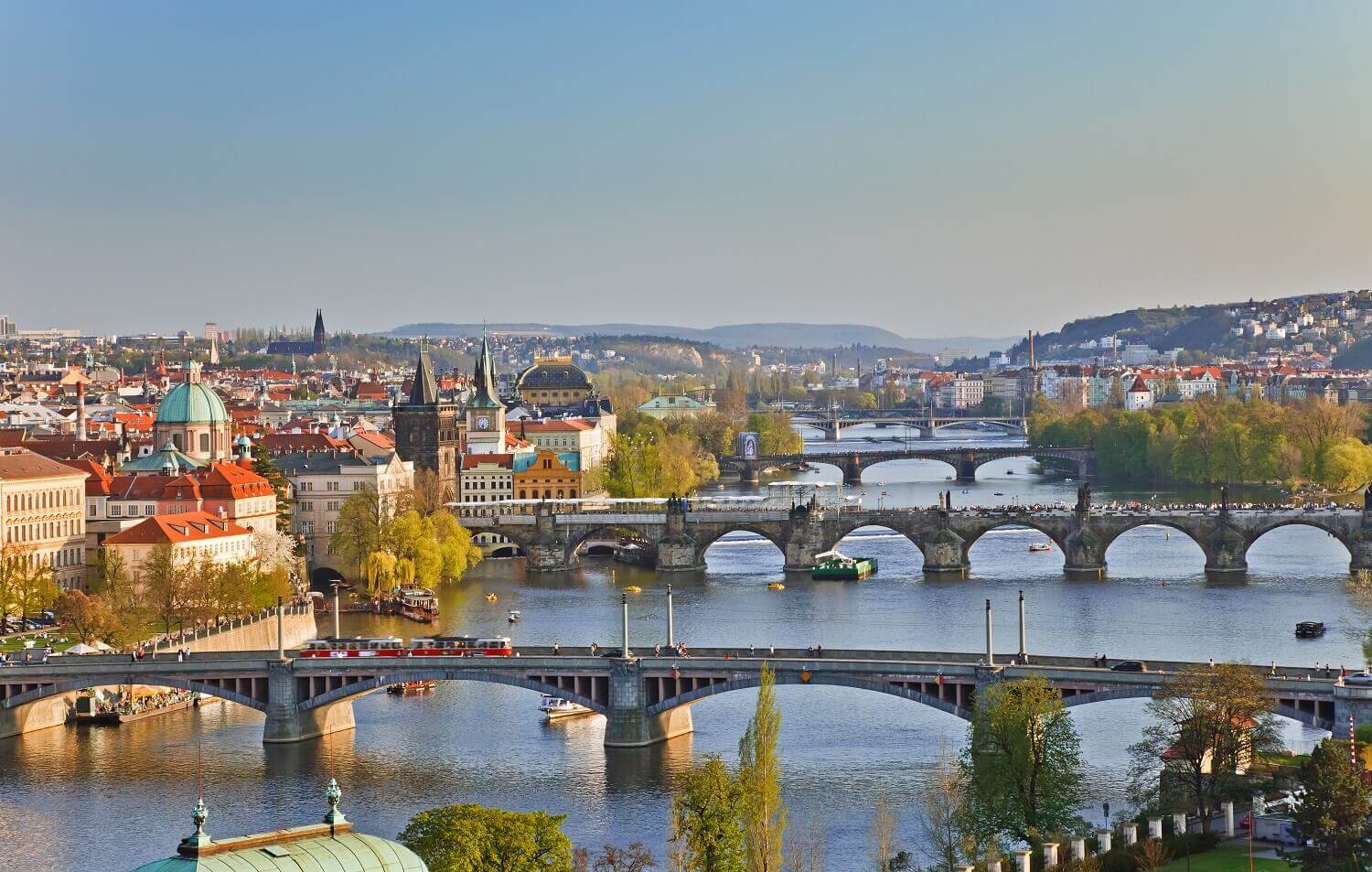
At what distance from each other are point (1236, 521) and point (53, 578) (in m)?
33.5

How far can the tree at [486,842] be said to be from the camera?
83.9 feet

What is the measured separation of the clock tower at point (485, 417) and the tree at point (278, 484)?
672 inches

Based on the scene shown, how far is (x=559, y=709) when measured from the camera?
44.6 m

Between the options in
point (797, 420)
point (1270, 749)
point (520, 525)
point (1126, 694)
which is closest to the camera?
point (1270, 749)

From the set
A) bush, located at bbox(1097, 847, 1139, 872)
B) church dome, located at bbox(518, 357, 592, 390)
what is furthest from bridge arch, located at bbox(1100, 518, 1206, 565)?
church dome, located at bbox(518, 357, 592, 390)

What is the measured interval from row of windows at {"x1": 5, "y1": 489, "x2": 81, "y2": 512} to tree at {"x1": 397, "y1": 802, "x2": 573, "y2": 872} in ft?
118

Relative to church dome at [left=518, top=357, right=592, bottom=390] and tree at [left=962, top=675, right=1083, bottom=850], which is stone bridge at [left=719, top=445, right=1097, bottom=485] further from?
tree at [left=962, top=675, right=1083, bottom=850]

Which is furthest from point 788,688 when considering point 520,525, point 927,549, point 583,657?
point 520,525

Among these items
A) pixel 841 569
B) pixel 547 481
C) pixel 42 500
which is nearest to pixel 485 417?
pixel 547 481

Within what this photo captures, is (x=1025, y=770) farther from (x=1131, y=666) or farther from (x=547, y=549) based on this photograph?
(x=547, y=549)

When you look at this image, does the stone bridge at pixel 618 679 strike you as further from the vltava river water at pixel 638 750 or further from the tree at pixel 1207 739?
the tree at pixel 1207 739

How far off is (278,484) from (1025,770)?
43.1 m

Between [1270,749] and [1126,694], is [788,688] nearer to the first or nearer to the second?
[1126,694]

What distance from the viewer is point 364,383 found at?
147000mm
